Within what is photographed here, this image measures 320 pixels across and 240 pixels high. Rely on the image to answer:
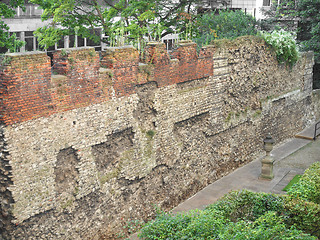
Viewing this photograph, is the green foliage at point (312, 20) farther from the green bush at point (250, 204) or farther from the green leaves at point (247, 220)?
the green bush at point (250, 204)

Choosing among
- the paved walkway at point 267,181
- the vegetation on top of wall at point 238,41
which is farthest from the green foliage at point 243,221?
the vegetation on top of wall at point 238,41

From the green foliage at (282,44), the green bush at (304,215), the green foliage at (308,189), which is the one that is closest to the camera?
the green bush at (304,215)

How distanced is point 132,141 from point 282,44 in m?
8.36

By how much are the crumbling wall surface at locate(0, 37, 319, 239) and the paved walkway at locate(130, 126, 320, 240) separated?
289 mm

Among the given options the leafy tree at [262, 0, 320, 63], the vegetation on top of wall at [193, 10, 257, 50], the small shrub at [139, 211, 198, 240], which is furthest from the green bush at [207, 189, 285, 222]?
the leafy tree at [262, 0, 320, 63]

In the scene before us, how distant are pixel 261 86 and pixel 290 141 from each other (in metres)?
3.81

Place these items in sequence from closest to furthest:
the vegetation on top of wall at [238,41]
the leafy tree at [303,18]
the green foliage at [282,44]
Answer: the vegetation on top of wall at [238,41]
the green foliage at [282,44]
the leafy tree at [303,18]

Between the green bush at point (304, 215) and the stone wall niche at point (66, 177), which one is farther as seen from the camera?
the stone wall niche at point (66, 177)

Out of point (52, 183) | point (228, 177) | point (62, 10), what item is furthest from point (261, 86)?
point (52, 183)

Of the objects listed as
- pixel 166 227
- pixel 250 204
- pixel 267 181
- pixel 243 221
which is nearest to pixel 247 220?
pixel 243 221

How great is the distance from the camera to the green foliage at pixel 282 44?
16.3 meters

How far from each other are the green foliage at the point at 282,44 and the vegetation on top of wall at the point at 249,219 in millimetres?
6357

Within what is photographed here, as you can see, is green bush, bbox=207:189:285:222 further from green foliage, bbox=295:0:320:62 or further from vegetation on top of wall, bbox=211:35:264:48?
green foliage, bbox=295:0:320:62

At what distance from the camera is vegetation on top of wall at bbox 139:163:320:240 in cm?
783
